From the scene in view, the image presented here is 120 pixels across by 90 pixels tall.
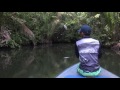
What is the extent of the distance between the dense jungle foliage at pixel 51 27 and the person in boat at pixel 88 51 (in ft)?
31.7

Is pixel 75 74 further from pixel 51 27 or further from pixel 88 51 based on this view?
pixel 51 27

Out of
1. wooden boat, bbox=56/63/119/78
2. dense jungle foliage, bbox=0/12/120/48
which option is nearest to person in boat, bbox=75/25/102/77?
wooden boat, bbox=56/63/119/78

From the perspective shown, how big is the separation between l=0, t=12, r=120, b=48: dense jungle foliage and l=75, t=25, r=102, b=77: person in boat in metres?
9.68

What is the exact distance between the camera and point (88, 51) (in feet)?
14.9

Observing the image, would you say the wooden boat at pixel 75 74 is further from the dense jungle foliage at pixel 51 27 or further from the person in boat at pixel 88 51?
the dense jungle foliage at pixel 51 27

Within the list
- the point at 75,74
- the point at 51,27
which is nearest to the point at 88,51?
the point at 75,74

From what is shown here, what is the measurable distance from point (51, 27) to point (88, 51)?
39.5 feet

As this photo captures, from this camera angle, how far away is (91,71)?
4617mm

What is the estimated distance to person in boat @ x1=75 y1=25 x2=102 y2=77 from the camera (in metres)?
4.55
